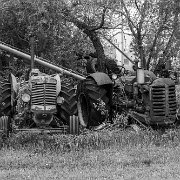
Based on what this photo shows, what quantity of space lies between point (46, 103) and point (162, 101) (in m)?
2.31

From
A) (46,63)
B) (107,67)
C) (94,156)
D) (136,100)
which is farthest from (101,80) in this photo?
(46,63)

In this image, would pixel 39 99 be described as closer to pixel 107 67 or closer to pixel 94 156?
pixel 94 156

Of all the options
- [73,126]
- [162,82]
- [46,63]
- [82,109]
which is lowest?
[73,126]

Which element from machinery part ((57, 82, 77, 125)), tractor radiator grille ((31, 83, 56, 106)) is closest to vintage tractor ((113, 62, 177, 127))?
machinery part ((57, 82, 77, 125))

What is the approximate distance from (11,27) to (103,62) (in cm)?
361

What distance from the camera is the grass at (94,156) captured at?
611 centimetres

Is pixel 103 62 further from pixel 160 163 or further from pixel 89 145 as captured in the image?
pixel 160 163

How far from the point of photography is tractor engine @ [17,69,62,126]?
8789 mm

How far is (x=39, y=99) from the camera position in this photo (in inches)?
348

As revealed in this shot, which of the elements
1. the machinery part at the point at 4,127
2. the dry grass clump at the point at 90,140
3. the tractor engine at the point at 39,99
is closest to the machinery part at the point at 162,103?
the dry grass clump at the point at 90,140

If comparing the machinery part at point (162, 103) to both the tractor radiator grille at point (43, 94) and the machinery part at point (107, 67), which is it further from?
the machinery part at point (107, 67)

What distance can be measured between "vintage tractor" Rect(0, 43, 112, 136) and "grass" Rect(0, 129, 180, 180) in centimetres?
44

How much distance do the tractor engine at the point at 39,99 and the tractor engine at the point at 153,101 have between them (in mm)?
1637

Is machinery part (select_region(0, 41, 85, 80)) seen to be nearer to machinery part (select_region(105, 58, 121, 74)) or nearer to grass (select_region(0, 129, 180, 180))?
machinery part (select_region(105, 58, 121, 74))
